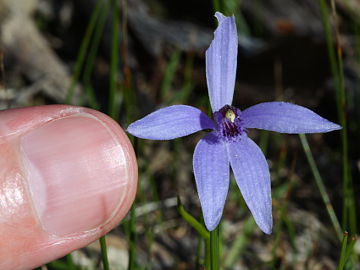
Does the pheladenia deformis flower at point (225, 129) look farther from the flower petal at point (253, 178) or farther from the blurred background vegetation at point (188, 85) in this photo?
the blurred background vegetation at point (188, 85)

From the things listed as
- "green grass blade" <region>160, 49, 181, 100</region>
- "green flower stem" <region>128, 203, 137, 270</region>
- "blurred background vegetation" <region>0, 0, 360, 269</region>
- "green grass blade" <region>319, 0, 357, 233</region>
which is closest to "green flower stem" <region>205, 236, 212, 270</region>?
"green flower stem" <region>128, 203, 137, 270</region>

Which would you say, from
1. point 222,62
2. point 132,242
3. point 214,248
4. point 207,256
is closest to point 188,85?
point 132,242

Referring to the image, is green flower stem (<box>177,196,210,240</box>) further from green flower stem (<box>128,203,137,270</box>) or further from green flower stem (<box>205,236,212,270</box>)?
green flower stem (<box>128,203,137,270</box>)

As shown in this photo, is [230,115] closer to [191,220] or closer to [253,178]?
[253,178]

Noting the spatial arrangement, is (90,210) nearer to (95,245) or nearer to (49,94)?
(95,245)

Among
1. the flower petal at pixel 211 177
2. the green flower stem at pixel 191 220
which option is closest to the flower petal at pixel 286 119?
the flower petal at pixel 211 177

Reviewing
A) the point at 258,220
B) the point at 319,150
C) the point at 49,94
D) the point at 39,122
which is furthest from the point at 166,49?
the point at 258,220
